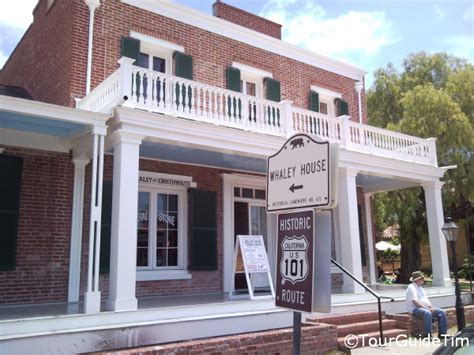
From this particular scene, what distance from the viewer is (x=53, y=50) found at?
11898 millimetres

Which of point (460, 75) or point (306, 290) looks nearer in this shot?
point (306, 290)

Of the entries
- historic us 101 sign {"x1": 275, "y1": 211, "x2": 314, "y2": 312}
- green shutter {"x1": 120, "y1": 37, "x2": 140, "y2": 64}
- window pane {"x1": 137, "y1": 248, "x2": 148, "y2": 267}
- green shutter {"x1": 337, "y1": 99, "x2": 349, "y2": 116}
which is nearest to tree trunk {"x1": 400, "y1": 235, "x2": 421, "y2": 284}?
green shutter {"x1": 337, "y1": 99, "x2": 349, "y2": 116}

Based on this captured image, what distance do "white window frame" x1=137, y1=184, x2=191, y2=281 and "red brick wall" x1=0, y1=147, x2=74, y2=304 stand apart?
5.64 feet

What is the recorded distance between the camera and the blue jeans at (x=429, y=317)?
9.94 metres

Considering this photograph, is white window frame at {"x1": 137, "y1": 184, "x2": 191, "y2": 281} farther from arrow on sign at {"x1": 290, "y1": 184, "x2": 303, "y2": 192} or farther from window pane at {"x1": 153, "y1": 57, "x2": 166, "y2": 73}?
arrow on sign at {"x1": 290, "y1": 184, "x2": 303, "y2": 192}

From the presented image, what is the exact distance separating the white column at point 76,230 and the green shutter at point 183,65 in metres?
3.39

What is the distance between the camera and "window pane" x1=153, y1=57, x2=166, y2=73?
12.1m

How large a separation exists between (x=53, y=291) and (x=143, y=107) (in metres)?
4.20

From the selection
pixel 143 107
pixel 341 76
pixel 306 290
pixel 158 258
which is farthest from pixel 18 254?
pixel 341 76

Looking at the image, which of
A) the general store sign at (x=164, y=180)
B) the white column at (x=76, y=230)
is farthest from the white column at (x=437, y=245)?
the white column at (x=76, y=230)

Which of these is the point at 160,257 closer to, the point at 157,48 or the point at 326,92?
the point at 157,48

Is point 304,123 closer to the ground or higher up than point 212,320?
higher up

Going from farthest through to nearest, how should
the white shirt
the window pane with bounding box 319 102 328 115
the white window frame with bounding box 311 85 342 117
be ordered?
the window pane with bounding box 319 102 328 115
the white window frame with bounding box 311 85 342 117
the white shirt

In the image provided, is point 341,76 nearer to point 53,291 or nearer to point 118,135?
point 118,135
